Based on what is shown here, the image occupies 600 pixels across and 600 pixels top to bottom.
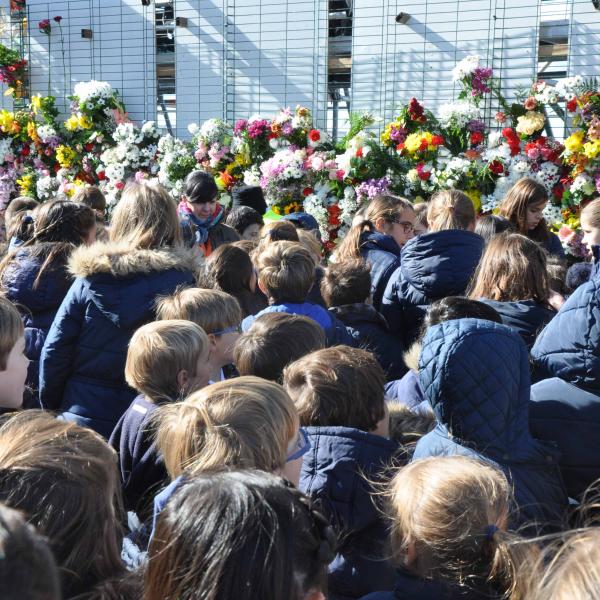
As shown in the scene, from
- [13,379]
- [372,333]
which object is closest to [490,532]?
[13,379]

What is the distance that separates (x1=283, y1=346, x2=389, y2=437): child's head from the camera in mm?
2373

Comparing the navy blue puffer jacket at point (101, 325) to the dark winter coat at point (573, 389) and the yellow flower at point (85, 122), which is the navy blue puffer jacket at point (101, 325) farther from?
the yellow flower at point (85, 122)

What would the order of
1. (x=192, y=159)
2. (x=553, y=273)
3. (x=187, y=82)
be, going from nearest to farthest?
(x=553, y=273) → (x=192, y=159) → (x=187, y=82)

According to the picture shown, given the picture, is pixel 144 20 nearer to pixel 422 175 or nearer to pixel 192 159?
pixel 192 159

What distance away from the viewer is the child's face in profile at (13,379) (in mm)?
2393

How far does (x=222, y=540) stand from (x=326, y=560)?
0.20 m

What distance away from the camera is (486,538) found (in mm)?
1659

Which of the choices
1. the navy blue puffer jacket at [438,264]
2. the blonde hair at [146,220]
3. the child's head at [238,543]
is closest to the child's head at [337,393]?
the child's head at [238,543]

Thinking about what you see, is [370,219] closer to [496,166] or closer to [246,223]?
[246,223]

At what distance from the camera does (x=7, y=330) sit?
239 cm

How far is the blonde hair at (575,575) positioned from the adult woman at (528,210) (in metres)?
4.21

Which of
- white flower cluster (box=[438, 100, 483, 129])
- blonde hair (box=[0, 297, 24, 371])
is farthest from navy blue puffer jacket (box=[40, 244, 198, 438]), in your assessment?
white flower cluster (box=[438, 100, 483, 129])

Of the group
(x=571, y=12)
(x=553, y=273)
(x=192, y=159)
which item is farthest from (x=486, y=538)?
(x=192, y=159)

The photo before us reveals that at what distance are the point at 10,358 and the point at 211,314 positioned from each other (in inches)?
35.0
